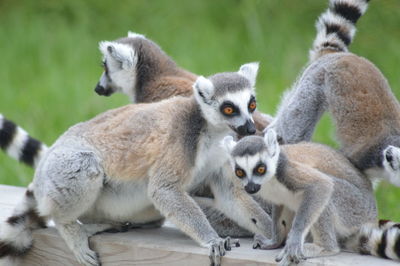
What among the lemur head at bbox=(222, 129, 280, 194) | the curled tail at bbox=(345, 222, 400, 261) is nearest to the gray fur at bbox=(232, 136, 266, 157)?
the lemur head at bbox=(222, 129, 280, 194)

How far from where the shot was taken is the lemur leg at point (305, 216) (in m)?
4.36

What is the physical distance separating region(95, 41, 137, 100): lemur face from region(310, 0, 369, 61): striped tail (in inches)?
58.6

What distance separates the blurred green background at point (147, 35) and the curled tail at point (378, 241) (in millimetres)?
3592

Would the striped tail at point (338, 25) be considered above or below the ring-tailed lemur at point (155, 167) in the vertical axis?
above

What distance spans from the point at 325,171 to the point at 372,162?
45 centimetres

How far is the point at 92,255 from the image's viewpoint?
501 centimetres

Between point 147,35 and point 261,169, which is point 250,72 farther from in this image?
point 147,35

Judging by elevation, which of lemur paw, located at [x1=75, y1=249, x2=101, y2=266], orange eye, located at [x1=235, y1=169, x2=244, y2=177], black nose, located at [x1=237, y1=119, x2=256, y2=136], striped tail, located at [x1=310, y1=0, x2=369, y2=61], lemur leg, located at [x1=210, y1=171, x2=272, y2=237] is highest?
striped tail, located at [x1=310, y1=0, x2=369, y2=61]

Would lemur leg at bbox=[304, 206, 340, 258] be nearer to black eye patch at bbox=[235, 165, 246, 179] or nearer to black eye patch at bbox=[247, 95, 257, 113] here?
black eye patch at bbox=[235, 165, 246, 179]

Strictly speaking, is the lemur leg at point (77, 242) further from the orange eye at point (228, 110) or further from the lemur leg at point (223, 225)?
the orange eye at point (228, 110)

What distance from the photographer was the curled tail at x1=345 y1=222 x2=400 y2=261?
4457 millimetres

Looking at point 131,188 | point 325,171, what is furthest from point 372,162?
point 131,188

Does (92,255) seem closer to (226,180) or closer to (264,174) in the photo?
(226,180)

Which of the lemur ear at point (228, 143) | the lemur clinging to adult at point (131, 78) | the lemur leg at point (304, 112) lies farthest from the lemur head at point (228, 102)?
the lemur clinging to adult at point (131, 78)
